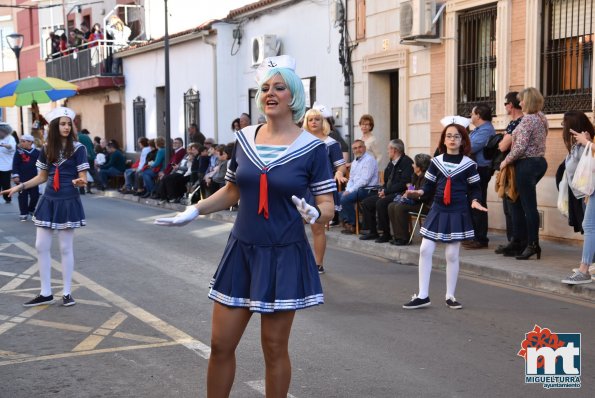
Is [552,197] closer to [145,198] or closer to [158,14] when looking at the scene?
[145,198]

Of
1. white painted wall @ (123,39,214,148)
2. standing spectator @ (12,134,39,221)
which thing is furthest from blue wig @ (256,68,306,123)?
white painted wall @ (123,39,214,148)

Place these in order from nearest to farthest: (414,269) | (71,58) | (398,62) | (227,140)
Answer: (414,269) → (398,62) → (227,140) → (71,58)

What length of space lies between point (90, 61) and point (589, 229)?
84.4 feet

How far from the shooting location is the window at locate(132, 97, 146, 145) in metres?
29.5

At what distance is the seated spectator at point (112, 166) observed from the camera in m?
25.0

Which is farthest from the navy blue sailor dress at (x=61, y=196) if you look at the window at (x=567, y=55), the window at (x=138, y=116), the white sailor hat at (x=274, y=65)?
the window at (x=138, y=116)

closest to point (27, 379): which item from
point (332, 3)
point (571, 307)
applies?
point (571, 307)

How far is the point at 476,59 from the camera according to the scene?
13.9 m

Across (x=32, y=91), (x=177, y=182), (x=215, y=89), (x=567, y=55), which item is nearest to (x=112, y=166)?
(x=215, y=89)

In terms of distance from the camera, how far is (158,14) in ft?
96.4

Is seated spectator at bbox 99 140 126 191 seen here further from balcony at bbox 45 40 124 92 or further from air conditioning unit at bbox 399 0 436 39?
air conditioning unit at bbox 399 0 436 39

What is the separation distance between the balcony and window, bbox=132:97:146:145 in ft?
4.61

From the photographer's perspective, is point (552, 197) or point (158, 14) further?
point (158, 14)

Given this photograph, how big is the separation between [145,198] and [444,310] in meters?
14.8
